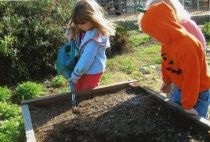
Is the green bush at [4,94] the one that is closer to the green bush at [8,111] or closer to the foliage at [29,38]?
the green bush at [8,111]

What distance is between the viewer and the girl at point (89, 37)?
13.9 feet

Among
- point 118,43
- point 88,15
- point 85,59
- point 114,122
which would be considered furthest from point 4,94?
point 118,43

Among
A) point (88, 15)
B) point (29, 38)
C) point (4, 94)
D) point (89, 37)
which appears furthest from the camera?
point (29, 38)

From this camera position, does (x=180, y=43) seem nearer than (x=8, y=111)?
Yes

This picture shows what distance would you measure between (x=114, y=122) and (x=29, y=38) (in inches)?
154

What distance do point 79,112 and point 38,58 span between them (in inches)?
137

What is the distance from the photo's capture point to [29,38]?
7238 millimetres

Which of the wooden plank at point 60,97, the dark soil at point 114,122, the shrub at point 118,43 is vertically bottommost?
the shrub at point 118,43

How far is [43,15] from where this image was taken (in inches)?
304

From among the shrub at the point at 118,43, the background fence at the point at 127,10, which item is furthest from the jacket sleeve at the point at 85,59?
the background fence at the point at 127,10

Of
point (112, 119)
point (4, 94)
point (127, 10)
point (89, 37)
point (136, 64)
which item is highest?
point (89, 37)

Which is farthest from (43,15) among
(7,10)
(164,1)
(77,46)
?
(164,1)

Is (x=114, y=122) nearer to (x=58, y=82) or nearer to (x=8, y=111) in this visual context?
(x=8, y=111)

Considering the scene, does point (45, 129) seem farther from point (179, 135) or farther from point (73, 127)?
point (179, 135)
